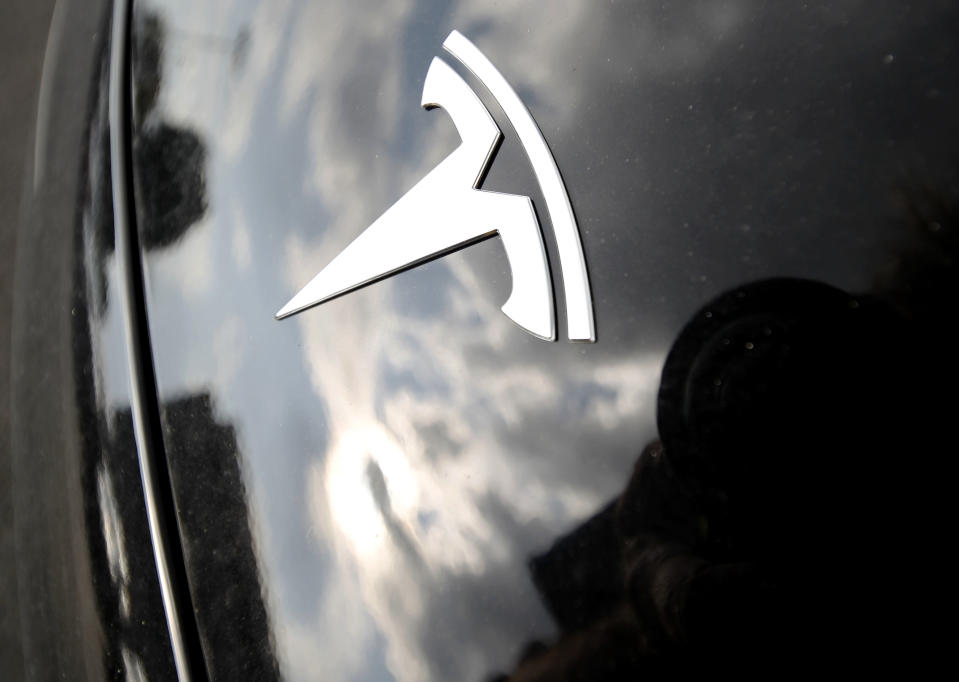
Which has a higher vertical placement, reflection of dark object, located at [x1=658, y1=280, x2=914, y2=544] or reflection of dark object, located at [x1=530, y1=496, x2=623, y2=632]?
reflection of dark object, located at [x1=658, y1=280, x2=914, y2=544]

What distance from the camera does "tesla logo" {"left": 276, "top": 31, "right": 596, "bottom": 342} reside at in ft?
1.71

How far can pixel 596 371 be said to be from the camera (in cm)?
50

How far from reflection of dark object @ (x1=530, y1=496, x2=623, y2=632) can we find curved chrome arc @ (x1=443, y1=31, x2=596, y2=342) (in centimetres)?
13

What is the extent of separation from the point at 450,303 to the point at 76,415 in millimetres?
425

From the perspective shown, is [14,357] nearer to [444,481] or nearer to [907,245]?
[444,481]

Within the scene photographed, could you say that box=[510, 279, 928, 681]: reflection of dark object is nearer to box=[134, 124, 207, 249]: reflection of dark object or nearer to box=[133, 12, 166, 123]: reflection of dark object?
box=[134, 124, 207, 249]: reflection of dark object

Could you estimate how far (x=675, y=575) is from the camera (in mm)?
474

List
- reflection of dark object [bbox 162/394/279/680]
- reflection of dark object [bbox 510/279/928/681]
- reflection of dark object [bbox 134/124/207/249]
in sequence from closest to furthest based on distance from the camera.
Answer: reflection of dark object [bbox 510/279/928/681] < reflection of dark object [bbox 162/394/279/680] < reflection of dark object [bbox 134/124/207/249]

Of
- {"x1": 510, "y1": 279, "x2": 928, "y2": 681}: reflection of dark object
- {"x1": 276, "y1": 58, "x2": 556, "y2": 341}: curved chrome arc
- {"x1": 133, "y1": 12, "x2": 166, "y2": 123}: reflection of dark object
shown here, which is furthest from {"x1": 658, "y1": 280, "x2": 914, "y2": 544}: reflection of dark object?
{"x1": 133, "y1": 12, "x2": 166, "y2": 123}: reflection of dark object

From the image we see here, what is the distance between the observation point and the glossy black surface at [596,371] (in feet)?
1.49

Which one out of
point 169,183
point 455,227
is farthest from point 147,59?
point 455,227

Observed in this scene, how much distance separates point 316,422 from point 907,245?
42cm

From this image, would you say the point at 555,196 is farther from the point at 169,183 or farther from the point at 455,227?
the point at 169,183

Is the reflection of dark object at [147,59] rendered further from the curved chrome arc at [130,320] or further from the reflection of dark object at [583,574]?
the reflection of dark object at [583,574]
